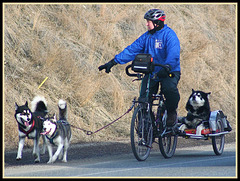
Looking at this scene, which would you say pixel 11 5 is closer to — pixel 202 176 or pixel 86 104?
pixel 86 104

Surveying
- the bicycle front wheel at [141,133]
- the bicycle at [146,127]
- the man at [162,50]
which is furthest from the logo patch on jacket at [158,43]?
the bicycle front wheel at [141,133]

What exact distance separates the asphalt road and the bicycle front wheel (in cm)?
18

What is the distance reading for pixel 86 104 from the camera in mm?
16406

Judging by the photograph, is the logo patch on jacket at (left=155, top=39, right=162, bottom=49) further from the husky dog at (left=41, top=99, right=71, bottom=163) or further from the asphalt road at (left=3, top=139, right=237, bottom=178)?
the husky dog at (left=41, top=99, right=71, bottom=163)

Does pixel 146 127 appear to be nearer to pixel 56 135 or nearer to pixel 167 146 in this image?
pixel 167 146

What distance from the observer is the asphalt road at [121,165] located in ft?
29.2

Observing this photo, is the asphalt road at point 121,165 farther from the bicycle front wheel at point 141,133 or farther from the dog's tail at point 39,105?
the dog's tail at point 39,105

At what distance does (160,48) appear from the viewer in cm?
1068

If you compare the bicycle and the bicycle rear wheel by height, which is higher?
the bicycle

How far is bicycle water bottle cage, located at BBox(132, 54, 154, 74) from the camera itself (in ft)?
33.6

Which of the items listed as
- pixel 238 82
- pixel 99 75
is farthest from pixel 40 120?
pixel 238 82

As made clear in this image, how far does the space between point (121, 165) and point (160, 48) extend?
7.36ft

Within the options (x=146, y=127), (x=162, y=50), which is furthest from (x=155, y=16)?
(x=146, y=127)

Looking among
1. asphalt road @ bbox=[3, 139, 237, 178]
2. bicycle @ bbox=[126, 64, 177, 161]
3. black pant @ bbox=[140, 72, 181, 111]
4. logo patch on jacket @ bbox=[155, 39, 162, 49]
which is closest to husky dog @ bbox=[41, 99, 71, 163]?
asphalt road @ bbox=[3, 139, 237, 178]
